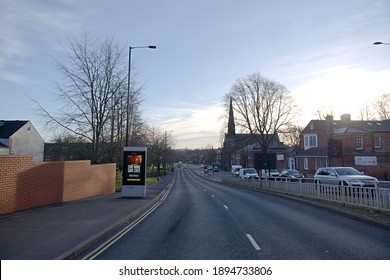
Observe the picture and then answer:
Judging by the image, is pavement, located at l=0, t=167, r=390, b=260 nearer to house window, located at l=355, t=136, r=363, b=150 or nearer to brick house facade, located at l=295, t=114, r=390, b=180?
brick house facade, located at l=295, t=114, r=390, b=180

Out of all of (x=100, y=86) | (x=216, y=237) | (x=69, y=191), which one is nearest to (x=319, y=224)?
(x=216, y=237)

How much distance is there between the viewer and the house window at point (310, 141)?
5600cm

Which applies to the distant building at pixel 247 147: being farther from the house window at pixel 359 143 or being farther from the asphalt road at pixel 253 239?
the asphalt road at pixel 253 239

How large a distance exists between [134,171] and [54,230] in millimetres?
10545

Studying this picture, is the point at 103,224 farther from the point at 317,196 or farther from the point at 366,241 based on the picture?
the point at 317,196

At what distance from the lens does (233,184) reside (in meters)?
40.8

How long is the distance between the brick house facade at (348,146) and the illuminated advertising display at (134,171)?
613 inches

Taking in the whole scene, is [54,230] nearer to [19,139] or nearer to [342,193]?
[342,193]

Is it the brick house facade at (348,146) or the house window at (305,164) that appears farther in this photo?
the house window at (305,164)

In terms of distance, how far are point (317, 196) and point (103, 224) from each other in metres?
12.2

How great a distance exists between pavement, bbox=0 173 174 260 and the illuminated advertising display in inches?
230

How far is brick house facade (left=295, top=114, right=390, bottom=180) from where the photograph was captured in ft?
122

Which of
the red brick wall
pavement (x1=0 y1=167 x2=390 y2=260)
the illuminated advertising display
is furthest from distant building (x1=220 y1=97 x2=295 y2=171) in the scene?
pavement (x1=0 y1=167 x2=390 y2=260)

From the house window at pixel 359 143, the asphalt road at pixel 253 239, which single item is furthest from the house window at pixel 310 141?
the asphalt road at pixel 253 239
